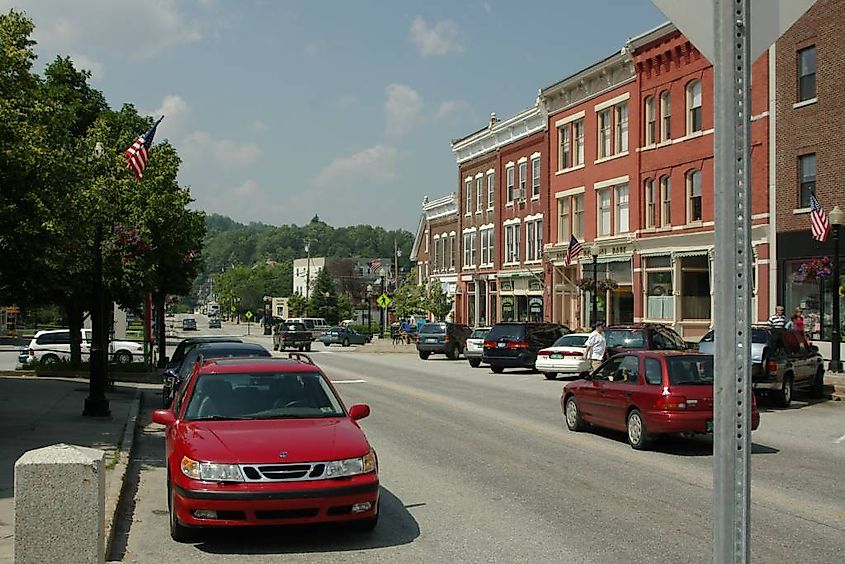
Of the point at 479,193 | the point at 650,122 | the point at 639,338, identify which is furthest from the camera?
the point at 479,193

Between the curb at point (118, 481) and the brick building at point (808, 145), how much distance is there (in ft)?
73.4

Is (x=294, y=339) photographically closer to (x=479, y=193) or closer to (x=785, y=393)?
(x=479, y=193)

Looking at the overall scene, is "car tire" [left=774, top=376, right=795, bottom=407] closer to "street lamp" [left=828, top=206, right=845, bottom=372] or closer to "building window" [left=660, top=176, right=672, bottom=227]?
"street lamp" [left=828, top=206, right=845, bottom=372]

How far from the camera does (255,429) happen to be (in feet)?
30.3

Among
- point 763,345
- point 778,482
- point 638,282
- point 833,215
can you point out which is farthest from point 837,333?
point 638,282

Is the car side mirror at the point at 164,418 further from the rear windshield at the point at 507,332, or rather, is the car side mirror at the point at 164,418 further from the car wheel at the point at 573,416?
the rear windshield at the point at 507,332

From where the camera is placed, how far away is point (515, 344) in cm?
3403

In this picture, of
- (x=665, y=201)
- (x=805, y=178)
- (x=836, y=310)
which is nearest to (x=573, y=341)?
(x=836, y=310)

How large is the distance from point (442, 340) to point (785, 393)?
24277mm

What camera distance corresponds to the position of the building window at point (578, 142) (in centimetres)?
4734

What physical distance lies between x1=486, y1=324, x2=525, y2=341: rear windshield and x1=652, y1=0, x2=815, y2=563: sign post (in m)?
31.3

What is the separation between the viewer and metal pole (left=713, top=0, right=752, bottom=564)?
9.38ft

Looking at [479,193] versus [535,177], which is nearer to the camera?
[535,177]

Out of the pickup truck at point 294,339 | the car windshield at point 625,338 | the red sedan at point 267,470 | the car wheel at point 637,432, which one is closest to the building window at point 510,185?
the pickup truck at point 294,339
